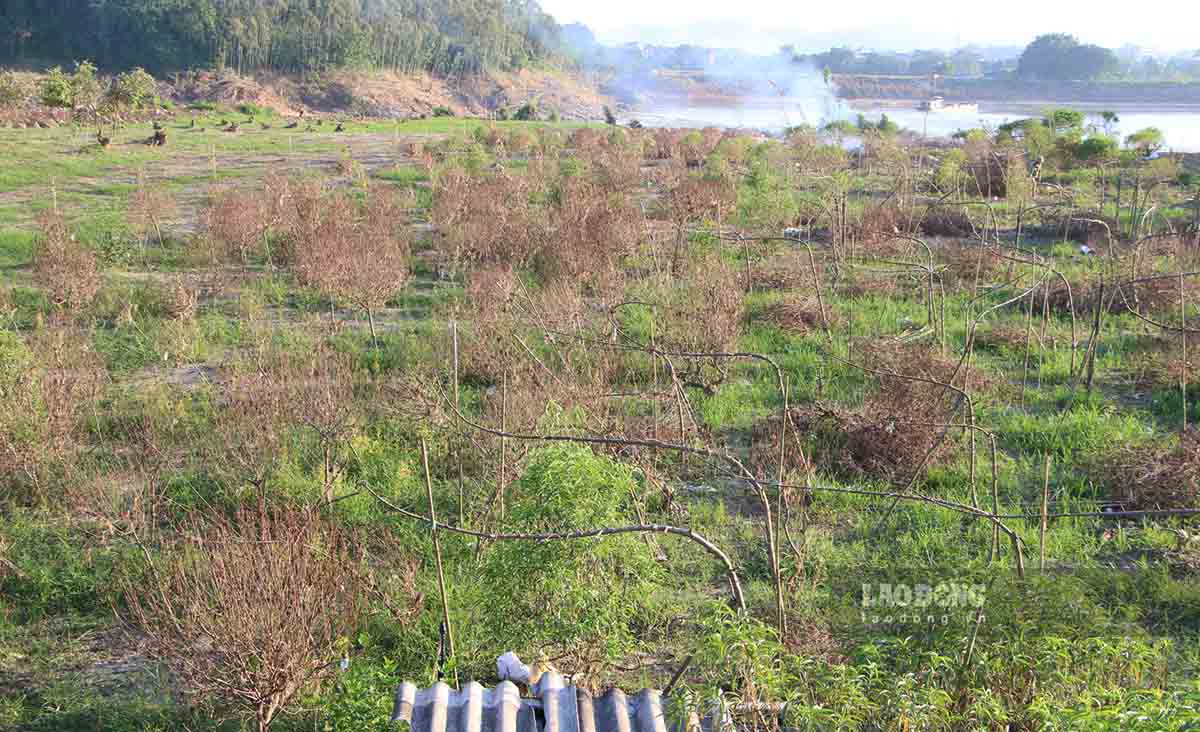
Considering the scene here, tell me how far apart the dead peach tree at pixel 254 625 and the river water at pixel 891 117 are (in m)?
31.2

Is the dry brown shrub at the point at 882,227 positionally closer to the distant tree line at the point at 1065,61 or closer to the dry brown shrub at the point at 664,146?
the dry brown shrub at the point at 664,146

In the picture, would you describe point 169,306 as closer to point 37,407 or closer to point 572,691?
point 37,407

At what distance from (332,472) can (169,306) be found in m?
5.16

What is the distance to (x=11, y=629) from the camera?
4848 mm

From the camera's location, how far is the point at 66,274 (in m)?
9.93

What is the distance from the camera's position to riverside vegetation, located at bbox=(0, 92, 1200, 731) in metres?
3.63

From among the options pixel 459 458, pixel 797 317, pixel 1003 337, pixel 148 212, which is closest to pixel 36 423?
pixel 459 458

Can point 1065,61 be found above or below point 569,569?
above

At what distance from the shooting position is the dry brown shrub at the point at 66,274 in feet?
32.5

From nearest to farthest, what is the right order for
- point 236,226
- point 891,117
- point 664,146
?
point 236,226 < point 664,146 < point 891,117

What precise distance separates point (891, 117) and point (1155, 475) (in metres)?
53.1

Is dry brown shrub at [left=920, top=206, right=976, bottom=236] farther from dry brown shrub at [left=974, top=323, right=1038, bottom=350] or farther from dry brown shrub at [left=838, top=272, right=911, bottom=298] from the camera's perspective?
dry brown shrub at [left=974, top=323, right=1038, bottom=350]

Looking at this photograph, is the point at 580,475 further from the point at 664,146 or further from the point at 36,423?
the point at 664,146

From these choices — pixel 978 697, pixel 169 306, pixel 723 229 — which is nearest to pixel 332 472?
pixel 978 697
